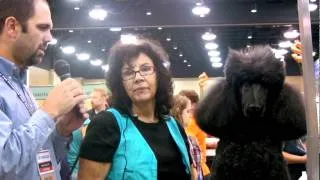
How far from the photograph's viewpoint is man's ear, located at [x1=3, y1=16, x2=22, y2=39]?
1348 millimetres

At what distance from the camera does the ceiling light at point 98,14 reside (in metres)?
9.93

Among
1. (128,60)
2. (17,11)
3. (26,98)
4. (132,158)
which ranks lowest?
(132,158)

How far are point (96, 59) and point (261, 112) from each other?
1924cm

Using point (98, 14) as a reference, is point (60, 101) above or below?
below

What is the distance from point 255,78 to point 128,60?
1.66ft

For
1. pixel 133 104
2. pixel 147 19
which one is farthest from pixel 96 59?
pixel 133 104

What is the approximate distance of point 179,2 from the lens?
10125 millimetres

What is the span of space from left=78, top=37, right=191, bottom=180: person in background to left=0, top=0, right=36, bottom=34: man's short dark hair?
1.53 feet

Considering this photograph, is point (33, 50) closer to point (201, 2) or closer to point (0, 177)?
point (0, 177)

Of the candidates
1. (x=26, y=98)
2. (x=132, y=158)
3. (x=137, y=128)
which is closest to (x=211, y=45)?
(x=137, y=128)

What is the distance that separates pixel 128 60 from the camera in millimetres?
1784

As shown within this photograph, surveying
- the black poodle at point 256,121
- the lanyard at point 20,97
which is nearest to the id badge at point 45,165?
the lanyard at point 20,97

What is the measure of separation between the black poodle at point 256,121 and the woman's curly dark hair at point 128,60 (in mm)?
246

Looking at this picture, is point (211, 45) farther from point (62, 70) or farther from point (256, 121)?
point (62, 70)
